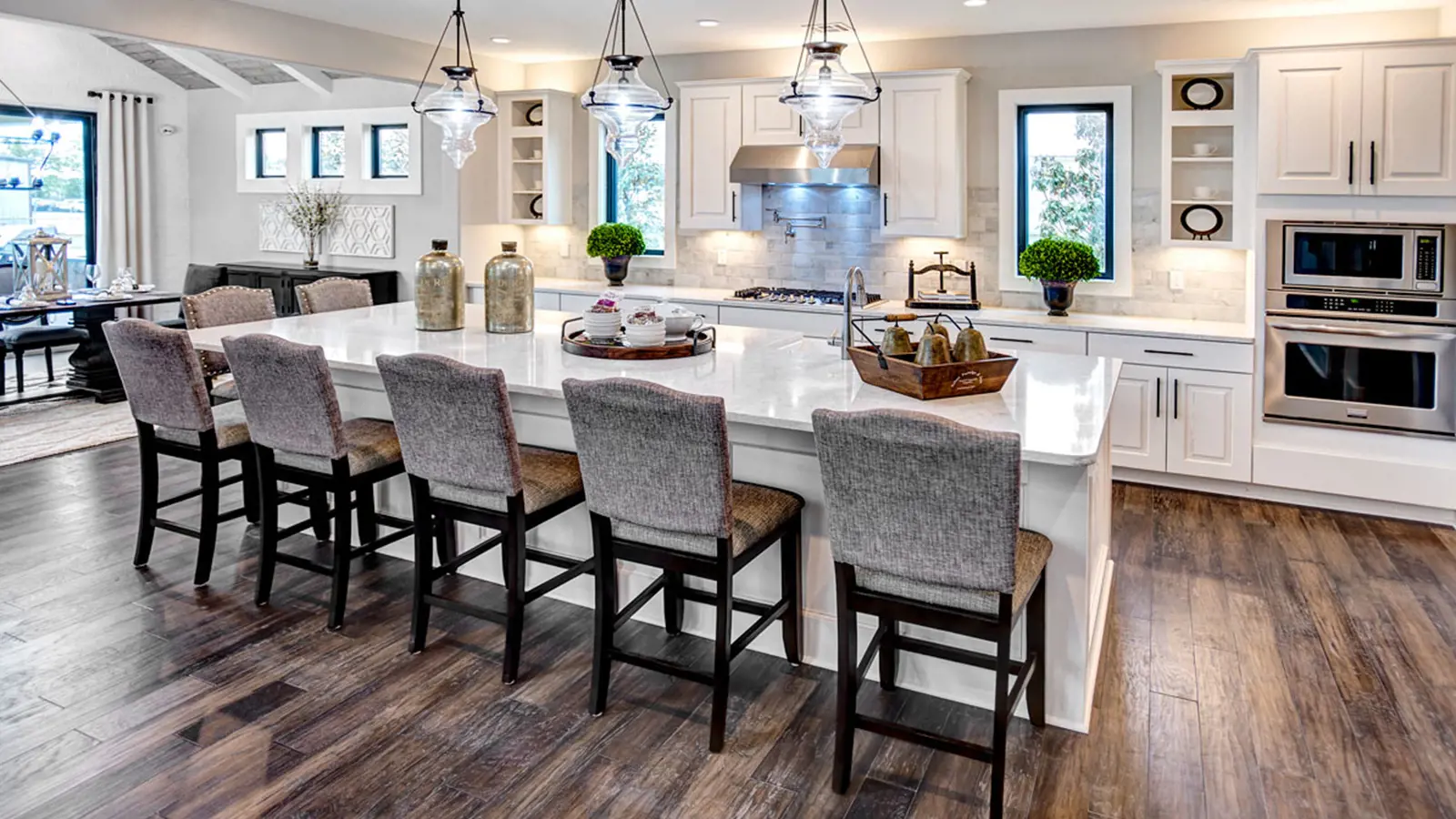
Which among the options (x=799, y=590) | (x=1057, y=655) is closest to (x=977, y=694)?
(x=1057, y=655)

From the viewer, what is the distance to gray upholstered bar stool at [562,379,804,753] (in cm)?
244

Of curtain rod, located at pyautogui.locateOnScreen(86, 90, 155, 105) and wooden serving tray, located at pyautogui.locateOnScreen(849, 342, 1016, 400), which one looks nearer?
wooden serving tray, located at pyautogui.locateOnScreen(849, 342, 1016, 400)

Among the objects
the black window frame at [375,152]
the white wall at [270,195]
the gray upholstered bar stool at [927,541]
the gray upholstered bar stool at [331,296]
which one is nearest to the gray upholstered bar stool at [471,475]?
the gray upholstered bar stool at [927,541]

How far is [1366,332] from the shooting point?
459cm

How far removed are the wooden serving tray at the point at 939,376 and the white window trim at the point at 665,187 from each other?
4050 mm

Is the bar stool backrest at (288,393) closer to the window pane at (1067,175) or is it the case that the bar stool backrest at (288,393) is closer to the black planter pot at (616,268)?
the black planter pot at (616,268)

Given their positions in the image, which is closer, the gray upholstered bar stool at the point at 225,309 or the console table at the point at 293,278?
the gray upholstered bar stool at the point at 225,309

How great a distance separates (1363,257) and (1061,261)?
1394 mm

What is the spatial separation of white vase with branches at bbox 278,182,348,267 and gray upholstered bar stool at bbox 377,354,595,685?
19.5 ft

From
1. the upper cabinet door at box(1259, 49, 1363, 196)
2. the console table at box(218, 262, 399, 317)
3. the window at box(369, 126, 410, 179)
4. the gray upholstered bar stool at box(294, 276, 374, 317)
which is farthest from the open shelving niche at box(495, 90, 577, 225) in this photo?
the upper cabinet door at box(1259, 49, 1363, 196)

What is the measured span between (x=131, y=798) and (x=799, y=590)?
5.95 feet

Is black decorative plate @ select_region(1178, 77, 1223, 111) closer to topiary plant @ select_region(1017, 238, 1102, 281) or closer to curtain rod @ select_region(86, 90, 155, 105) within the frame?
topiary plant @ select_region(1017, 238, 1102, 281)

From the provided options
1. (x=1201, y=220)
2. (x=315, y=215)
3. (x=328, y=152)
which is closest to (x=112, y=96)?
(x=328, y=152)

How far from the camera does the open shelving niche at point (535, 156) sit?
7070 mm
